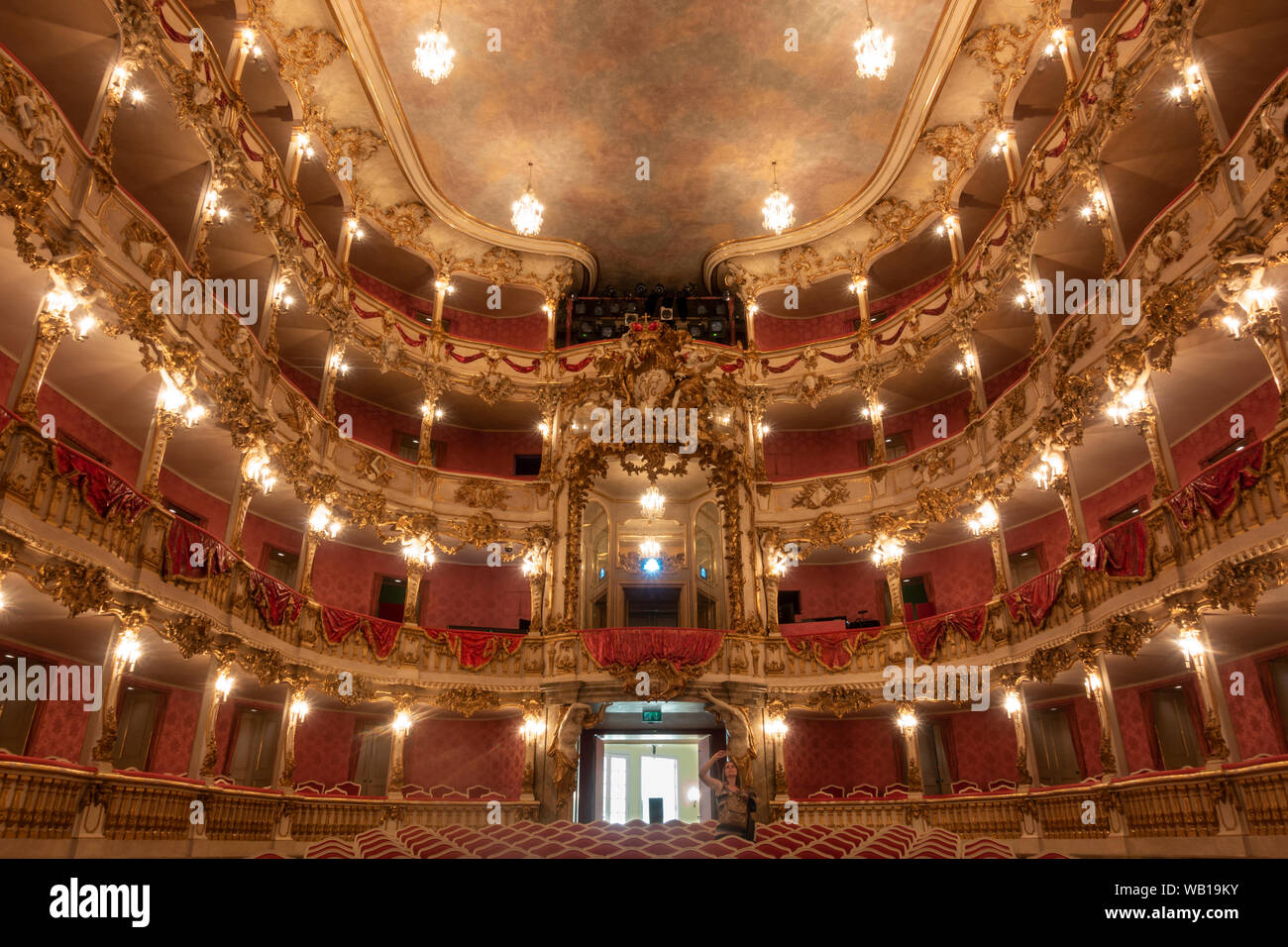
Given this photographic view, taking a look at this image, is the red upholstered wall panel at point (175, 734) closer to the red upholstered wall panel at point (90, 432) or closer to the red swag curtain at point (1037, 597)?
the red upholstered wall panel at point (90, 432)

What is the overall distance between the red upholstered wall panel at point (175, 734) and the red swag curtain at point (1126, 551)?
17950mm

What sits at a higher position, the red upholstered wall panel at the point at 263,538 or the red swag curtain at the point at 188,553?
the red upholstered wall panel at the point at 263,538

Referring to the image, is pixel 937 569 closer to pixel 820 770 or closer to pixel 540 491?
pixel 820 770

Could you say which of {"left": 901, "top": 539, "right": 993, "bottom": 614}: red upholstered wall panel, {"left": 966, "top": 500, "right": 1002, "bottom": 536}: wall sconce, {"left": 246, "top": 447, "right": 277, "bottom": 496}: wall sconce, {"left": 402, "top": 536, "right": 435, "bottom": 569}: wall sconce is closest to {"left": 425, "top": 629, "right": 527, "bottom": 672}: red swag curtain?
{"left": 402, "top": 536, "right": 435, "bottom": 569}: wall sconce

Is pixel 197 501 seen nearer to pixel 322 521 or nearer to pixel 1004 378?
pixel 322 521

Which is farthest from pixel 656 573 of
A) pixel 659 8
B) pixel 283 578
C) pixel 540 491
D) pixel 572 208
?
pixel 659 8

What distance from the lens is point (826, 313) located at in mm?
25031

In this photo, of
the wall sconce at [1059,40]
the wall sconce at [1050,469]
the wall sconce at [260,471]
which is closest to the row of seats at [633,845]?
the wall sconce at [260,471]

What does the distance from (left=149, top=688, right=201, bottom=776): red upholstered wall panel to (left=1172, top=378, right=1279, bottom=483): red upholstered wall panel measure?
20487 millimetres

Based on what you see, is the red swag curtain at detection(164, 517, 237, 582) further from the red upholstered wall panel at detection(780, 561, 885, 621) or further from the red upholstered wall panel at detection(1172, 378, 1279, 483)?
the red upholstered wall panel at detection(1172, 378, 1279, 483)

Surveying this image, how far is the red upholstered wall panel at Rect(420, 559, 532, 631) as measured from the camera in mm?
21266

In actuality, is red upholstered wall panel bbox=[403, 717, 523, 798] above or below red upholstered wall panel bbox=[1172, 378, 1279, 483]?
below

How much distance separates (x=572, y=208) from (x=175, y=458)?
13575 mm

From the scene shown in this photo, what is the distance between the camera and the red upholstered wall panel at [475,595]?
69.8ft
